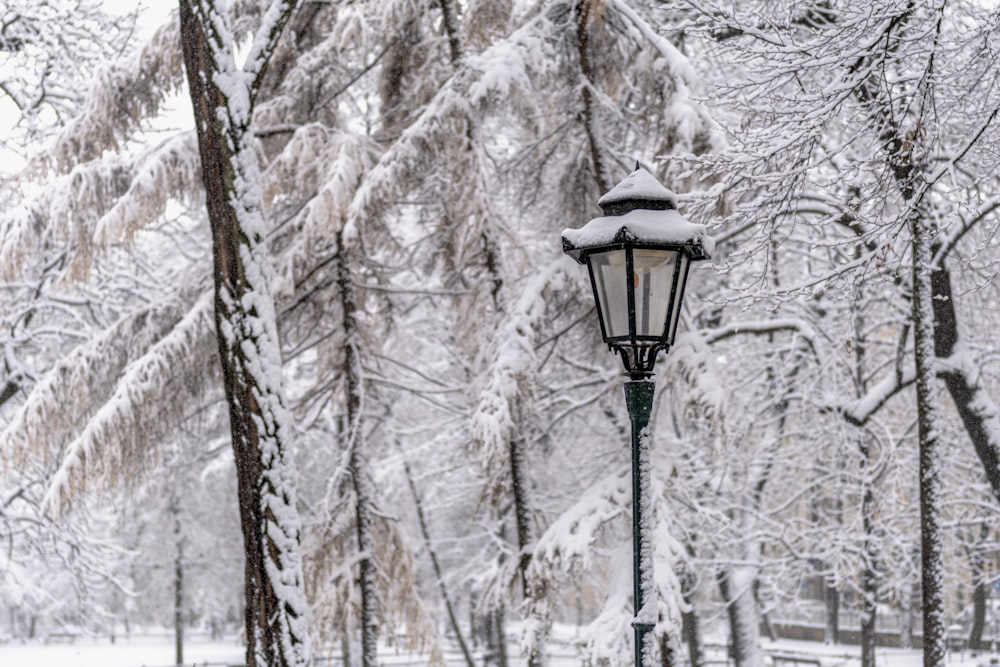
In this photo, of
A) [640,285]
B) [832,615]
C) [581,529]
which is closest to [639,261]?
[640,285]

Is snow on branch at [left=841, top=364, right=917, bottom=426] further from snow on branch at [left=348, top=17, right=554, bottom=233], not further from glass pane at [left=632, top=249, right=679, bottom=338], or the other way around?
glass pane at [left=632, top=249, right=679, bottom=338]

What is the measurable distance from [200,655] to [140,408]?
1283 inches

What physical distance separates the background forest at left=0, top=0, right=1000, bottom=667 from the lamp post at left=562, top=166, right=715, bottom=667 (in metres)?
1.36

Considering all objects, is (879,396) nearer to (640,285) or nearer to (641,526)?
(641,526)

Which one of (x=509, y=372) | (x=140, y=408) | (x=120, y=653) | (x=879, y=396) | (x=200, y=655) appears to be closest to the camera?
(x=509, y=372)

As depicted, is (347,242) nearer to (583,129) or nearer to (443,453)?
(583,129)

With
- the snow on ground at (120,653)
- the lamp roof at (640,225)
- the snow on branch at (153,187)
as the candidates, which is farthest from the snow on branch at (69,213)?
the snow on ground at (120,653)

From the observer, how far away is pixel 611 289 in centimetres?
462

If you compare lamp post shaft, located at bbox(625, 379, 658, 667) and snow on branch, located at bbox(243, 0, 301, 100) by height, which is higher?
snow on branch, located at bbox(243, 0, 301, 100)


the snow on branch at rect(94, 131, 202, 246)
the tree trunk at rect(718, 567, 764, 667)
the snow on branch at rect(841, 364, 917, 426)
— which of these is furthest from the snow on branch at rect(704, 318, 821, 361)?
the snow on branch at rect(94, 131, 202, 246)

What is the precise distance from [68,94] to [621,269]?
10.2m

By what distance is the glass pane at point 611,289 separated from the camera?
4.55 meters

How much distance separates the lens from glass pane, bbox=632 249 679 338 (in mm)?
4535

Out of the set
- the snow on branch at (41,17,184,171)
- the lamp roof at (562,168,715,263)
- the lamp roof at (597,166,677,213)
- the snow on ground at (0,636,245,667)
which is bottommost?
the snow on ground at (0,636,245,667)
